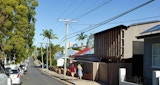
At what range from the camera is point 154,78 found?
17.3m

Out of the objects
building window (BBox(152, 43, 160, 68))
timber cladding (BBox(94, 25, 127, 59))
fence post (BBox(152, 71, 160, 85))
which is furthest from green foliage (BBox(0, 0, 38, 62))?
fence post (BBox(152, 71, 160, 85))

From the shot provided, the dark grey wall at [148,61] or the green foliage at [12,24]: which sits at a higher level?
the green foliage at [12,24]

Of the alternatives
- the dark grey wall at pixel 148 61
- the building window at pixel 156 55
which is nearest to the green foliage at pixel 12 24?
the dark grey wall at pixel 148 61

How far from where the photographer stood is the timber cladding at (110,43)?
30.8 meters

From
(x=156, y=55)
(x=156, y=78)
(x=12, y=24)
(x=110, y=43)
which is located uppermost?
(x=12, y=24)

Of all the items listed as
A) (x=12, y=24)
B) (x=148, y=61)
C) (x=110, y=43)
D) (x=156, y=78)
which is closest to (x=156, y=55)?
(x=148, y=61)

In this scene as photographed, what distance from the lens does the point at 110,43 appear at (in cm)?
3319

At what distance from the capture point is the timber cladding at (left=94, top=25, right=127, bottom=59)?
30.8 m

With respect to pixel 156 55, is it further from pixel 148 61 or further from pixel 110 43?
pixel 110 43

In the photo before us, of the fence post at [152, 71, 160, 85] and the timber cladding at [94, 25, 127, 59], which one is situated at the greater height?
the timber cladding at [94, 25, 127, 59]

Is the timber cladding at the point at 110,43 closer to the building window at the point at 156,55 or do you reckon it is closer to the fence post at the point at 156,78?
the building window at the point at 156,55

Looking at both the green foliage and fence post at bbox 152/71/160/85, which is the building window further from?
the green foliage

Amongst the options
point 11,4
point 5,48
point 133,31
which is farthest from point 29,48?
point 133,31

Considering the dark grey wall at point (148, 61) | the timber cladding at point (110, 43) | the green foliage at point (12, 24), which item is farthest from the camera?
the green foliage at point (12, 24)
